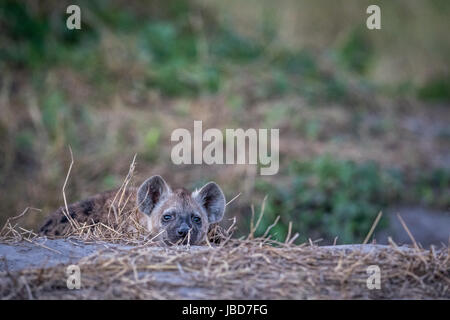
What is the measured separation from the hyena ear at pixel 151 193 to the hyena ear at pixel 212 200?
0.26m

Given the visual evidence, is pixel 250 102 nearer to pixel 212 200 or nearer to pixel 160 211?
pixel 212 200

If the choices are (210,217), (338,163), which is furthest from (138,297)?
(338,163)

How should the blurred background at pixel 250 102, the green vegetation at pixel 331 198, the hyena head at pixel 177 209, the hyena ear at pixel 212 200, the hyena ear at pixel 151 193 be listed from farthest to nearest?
the blurred background at pixel 250 102 < the green vegetation at pixel 331 198 < the hyena ear at pixel 212 200 < the hyena ear at pixel 151 193 < the hyena head at pixel 177 209

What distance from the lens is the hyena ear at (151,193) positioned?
230 inches

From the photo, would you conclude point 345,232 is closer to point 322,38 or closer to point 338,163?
point 338,163

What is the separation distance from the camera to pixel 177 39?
43.6 ft

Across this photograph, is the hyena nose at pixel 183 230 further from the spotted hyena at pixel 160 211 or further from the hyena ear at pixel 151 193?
the hyena ear at pixel 151 193

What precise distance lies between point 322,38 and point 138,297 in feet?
37.4

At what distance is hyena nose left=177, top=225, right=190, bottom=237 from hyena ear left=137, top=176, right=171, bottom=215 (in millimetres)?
465

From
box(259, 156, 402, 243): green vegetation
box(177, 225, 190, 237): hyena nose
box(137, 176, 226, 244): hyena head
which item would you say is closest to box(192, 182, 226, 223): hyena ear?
box(137, 176, 226, 244): hyena head

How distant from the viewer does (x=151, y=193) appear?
5980 mm

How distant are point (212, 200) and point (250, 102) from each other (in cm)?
600

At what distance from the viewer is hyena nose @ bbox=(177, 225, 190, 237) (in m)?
5.52

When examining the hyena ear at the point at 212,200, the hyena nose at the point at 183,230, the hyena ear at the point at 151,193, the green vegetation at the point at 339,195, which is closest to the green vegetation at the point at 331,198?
the green vegetation at the point at 339,195
